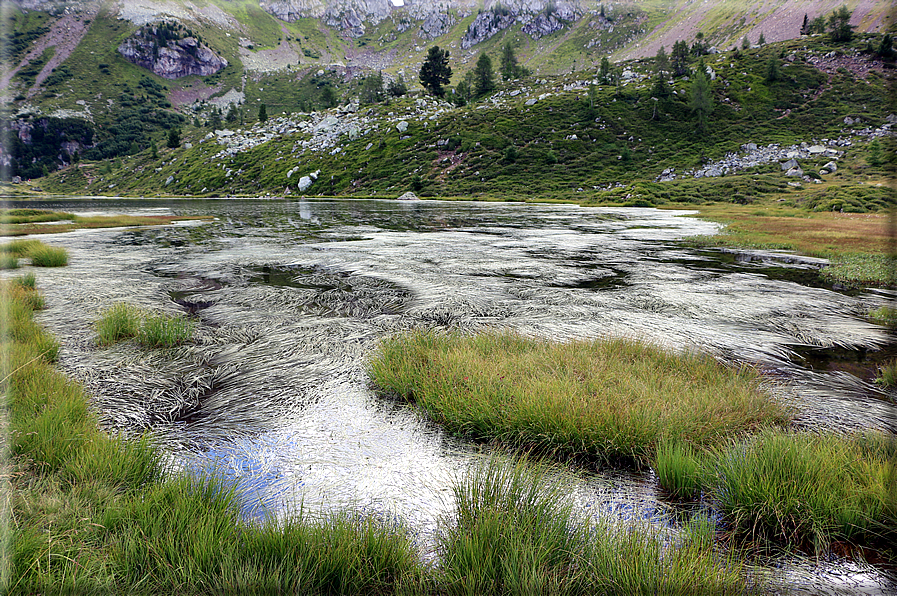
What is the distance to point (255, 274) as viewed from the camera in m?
13.2

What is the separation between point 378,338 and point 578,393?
443cm

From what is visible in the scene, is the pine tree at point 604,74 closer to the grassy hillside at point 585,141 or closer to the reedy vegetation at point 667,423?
the grassy hillside at point 585,141

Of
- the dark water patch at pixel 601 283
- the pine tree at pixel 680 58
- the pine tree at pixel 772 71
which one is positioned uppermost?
the pine tree at pixel 680 58

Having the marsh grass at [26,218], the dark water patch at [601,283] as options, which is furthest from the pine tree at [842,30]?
the marsh grass at [26,218]

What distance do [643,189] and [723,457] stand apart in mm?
75329

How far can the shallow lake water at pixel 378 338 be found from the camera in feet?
10.1

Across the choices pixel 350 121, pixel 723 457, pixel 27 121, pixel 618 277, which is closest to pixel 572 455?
pixel 723 457

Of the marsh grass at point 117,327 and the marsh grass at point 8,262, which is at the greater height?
the marsh grass at point 8,262

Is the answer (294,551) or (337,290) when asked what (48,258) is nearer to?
(337,290)

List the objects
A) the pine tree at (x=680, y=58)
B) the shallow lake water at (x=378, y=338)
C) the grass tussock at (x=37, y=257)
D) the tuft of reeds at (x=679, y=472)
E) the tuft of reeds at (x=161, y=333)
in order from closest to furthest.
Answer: the tuft of reeds at (x=679, y=472)
the shallow lake water at (x=378, y=338)
the tuft of reeds at (x=161, y=333)
the grass tussock at (x=37, y=257)
the pine tree at (x=680, y=58)

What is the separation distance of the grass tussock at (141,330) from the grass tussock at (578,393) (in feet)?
14.1

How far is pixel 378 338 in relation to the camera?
7234mm

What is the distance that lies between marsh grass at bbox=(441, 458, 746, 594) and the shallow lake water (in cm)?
62

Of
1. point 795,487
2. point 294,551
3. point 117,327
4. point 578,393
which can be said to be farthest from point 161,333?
point 795,487
